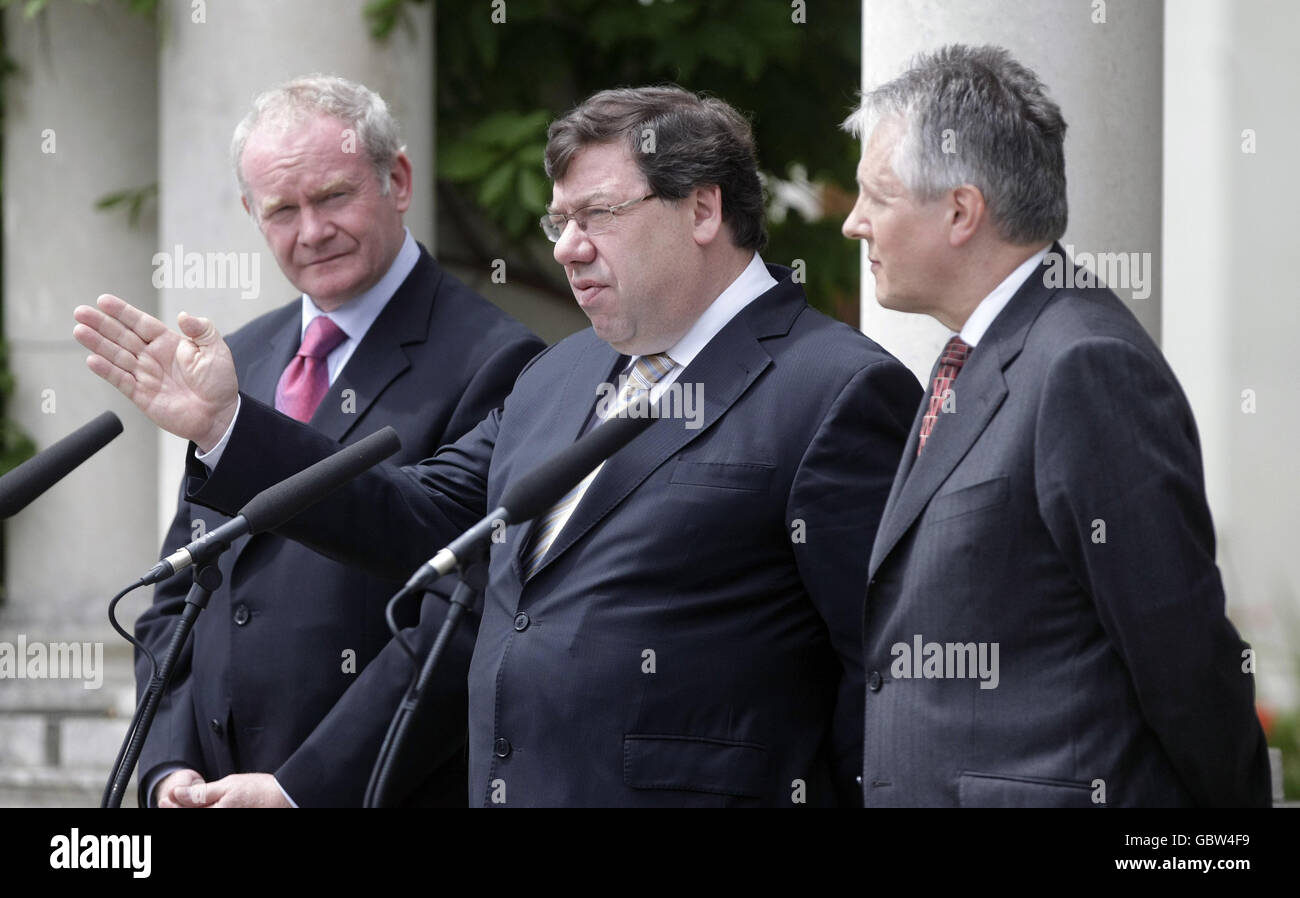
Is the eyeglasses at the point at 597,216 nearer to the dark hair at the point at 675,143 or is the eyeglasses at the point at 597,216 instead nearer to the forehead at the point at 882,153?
the dark hair at the point at 675,143

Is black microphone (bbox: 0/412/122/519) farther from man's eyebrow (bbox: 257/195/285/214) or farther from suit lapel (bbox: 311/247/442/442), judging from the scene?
man's eyebrow (bbox: 257/195/285/214)

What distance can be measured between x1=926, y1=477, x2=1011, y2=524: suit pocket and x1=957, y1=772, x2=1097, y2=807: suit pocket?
0.36 m

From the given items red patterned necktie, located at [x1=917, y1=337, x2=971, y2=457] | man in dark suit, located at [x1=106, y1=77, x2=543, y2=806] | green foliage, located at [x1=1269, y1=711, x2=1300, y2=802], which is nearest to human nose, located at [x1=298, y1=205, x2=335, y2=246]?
man in dark suit, located at [x1=106, y1=77, x2=543, y2=806]

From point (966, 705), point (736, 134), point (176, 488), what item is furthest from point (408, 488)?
point (176, 488)

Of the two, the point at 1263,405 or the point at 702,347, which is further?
the point at 1263,405

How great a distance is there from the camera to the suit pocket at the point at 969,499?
94.3 inches

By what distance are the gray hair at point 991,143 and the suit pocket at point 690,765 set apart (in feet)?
Result: 2.95

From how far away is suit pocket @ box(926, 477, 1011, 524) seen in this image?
94.3 inches

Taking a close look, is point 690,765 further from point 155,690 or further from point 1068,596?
point 155,690

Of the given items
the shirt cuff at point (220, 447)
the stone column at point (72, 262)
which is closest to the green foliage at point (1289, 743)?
the stone column at point (72, 262)

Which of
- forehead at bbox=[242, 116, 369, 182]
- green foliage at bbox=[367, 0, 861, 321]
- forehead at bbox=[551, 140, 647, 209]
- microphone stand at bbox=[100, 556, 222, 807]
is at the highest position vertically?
green foliage at bbox=[367, 0, 861, 321]

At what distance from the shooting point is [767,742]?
109 inches

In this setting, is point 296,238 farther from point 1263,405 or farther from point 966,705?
point 1263,405
